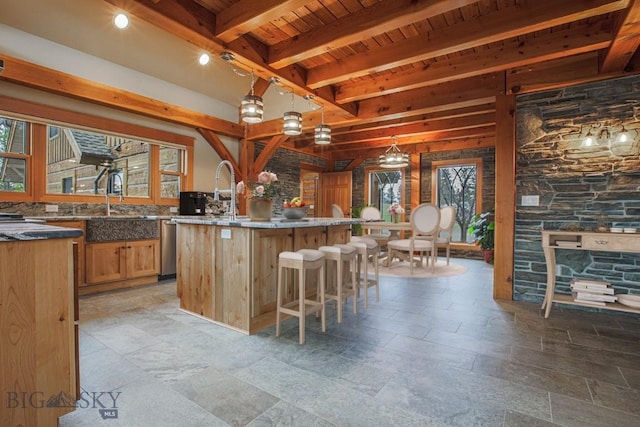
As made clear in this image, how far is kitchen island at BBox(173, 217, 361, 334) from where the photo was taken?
261 cm

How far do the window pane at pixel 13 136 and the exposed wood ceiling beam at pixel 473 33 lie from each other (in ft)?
11.8

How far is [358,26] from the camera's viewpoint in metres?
2.65

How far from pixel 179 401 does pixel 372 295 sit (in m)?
2.54

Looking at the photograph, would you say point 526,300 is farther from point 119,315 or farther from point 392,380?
point 119,315

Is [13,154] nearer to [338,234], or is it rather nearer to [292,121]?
[292,121]

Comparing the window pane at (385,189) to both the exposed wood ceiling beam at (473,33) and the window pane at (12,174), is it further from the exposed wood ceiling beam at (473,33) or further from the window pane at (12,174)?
the window pane at (12,174)

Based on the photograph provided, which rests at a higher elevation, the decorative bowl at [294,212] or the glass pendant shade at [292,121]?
the glass pendant shade at [292,121]

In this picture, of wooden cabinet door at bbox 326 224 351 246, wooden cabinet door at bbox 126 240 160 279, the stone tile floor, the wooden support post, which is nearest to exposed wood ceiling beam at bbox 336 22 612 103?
the wooden support post

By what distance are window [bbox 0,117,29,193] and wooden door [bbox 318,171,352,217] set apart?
6.04 m

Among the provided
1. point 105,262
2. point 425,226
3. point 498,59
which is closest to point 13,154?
point 105,262

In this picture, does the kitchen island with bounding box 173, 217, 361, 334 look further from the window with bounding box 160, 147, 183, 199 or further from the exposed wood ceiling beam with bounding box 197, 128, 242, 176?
the exposed wood ceiling beam with bounding box 197, 128, 242, 176

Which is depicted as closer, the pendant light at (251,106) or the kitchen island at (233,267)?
the kitchen island at (233,267)

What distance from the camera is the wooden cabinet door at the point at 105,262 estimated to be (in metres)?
3.62

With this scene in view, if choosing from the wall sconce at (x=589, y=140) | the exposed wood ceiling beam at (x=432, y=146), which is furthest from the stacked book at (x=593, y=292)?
the exposed wood ceiling beam at (x=432, y=146)
